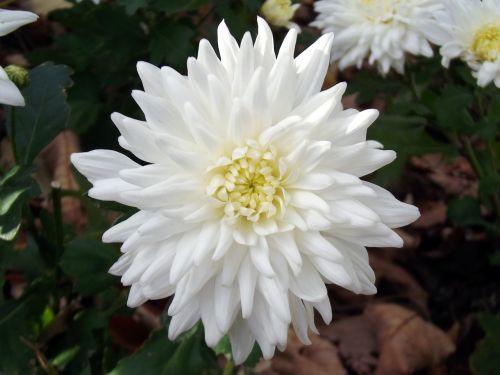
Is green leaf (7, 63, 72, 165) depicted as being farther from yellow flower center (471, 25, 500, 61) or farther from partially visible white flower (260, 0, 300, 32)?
yellow flower center (471, 25, 500, 61)

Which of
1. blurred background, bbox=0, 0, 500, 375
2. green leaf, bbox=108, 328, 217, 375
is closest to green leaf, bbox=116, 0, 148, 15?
blurred background, bbox=0, 0, 500, 375

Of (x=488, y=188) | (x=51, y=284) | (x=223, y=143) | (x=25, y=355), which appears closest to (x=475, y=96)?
(x=488, y=188)

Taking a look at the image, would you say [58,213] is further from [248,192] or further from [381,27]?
[381,27]

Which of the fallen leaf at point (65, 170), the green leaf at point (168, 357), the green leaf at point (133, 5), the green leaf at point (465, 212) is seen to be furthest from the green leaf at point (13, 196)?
the green leaf at point (465, 212)

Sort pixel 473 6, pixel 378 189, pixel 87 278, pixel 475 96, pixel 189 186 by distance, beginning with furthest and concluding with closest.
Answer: pixel 475 96 → pixel 473 6 → pixel 87 278 → pixel 378 189 → pixel 189 186

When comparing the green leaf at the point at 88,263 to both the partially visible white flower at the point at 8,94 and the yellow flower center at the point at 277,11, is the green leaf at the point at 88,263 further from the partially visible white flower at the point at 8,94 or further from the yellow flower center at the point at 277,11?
the yellow flower center at the point at 277,11

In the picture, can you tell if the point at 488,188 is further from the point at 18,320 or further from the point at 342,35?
the point at 18,320

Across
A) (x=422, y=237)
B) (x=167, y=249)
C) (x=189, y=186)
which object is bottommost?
(x=422, y=237)
